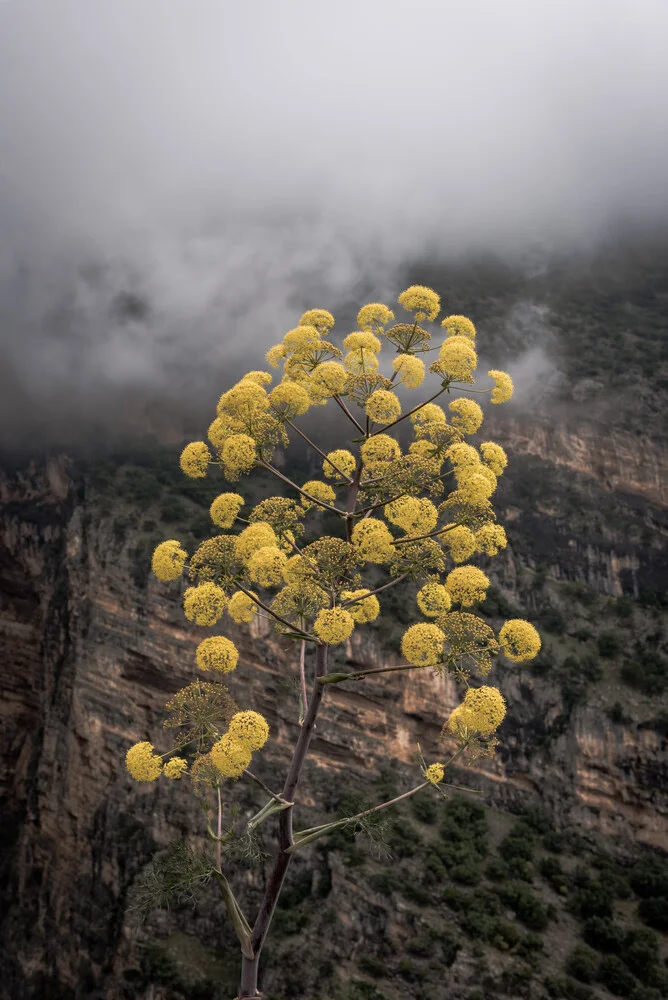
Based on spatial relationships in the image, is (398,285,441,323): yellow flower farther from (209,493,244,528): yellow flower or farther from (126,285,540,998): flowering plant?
(209,493,244,528): yellow flower

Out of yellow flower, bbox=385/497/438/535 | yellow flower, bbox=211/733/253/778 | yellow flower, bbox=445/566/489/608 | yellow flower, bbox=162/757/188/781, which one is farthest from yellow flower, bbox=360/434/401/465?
yellow flower, bbox=162/757/188/781

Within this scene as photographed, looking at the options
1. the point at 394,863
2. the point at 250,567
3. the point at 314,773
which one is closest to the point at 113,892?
the point at 314,773

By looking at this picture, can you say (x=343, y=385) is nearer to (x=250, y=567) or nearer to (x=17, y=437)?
(x=250, y=567)

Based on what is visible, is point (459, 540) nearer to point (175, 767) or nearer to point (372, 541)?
point (372, 541)

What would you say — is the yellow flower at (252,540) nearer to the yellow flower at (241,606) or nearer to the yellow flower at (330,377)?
the yellow flower at (241,606)

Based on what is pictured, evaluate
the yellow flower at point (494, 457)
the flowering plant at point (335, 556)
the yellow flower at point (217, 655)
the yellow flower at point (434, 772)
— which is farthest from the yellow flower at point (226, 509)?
the yellow flower at point (434, 772)

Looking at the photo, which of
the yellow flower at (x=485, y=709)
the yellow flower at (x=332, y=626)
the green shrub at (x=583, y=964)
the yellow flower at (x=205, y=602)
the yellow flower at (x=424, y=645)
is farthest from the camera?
the green shrub at (x=583, y=964)
